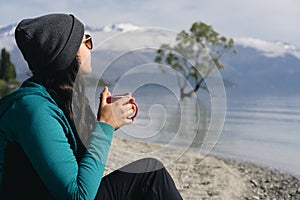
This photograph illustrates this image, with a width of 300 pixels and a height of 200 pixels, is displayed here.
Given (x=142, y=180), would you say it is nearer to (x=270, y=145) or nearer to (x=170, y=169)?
(x=170, y=169)

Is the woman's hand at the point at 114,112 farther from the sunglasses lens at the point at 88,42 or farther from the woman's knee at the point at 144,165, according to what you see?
the woman's knee at the point at 144,165

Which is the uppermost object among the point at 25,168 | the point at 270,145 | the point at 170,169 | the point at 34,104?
the point at 34,104

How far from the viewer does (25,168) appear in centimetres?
177

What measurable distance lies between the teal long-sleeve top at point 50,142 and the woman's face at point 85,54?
19 centimetres

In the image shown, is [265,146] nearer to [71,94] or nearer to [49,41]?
[71,94]

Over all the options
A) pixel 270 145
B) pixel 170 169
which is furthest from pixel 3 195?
pixel 270 145

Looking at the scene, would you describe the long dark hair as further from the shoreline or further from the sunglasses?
the shoreline

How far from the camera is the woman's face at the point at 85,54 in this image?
1872 mm

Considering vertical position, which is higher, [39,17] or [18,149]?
[39,17]

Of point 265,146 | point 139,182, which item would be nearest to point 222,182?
point 139,182

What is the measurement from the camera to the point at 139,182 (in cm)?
225

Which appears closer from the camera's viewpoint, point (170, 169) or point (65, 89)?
point (65, 89)

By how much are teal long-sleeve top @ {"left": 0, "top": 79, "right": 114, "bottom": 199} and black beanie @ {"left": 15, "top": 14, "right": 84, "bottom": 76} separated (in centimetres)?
11

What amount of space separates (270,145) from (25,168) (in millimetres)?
14343
